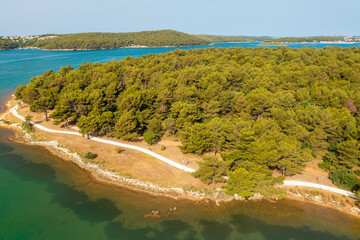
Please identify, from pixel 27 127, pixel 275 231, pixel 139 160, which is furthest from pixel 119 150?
pixel 275 231

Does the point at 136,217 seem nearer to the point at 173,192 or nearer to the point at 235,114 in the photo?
the point at 173,192

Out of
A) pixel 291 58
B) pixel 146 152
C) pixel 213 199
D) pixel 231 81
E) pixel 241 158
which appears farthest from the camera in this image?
pixel 291 58

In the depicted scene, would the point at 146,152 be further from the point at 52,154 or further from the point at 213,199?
the point at 52,154

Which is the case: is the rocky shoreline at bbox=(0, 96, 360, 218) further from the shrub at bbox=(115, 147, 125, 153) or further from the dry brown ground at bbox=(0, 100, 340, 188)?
the shrub at bbox=(115, 147, 125, 153)

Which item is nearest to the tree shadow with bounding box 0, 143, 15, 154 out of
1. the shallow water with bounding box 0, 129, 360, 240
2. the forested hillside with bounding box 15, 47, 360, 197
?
the forested hillside with bounding box 15, 47, 360, 197

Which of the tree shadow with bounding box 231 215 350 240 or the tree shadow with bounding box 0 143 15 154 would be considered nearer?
the tree shadow with bounding box 231 215 350 240

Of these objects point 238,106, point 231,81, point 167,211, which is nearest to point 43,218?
point 167,211

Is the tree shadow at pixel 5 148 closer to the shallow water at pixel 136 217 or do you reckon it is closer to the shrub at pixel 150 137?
the shallow water at pixel 136 217

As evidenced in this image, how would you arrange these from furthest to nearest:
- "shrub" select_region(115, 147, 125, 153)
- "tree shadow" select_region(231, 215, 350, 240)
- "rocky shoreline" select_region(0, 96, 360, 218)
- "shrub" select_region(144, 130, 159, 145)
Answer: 1. "shrub" select_region(144, 130, 159, 145)
2. "shrub" select_region(115, 147, 125, 153)
3. "rocky shoreline" select_region(0, 96, 360, 218)
4. "tree shadow" select_region(231, 215, 350, 240)

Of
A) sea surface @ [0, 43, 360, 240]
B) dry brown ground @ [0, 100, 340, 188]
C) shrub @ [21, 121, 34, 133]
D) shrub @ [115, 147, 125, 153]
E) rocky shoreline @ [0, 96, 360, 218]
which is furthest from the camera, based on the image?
shrub @ [21, 121, 34, 133]
